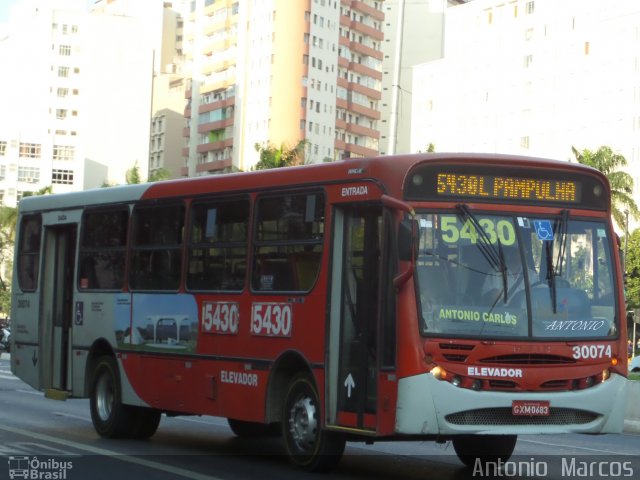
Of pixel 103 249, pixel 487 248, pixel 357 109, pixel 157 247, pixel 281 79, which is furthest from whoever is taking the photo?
pixel 357 109

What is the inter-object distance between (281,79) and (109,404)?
116527 mm

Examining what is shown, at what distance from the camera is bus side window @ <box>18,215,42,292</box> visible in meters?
19.9

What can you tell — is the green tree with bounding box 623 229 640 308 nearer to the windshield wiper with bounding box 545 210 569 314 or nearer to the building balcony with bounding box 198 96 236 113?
the building balcony with bounding box 198 96 236 113

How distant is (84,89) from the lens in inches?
6742

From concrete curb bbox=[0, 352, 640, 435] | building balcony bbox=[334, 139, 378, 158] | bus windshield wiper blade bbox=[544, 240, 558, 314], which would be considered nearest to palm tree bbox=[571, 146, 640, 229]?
concrete curb bbox=[0, 352, 640, 435]

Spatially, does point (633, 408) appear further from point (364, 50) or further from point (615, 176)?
point (364, 50)

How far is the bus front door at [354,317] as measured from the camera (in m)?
13.0

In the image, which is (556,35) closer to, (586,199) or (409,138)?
(409,138)

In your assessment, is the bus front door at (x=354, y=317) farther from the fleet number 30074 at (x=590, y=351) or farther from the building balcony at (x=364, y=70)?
the building balcony at (x=364, y=70)

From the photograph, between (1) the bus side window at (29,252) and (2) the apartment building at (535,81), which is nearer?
(1) the bus side window at (29,252)

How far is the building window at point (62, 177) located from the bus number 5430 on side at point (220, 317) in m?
153

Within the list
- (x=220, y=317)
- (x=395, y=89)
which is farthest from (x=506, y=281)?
(x=395, y=89)

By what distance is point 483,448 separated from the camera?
1461cm

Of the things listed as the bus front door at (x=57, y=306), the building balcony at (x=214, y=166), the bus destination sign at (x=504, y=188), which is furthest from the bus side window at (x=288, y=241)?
the building balcony at (x=214, y=166)
